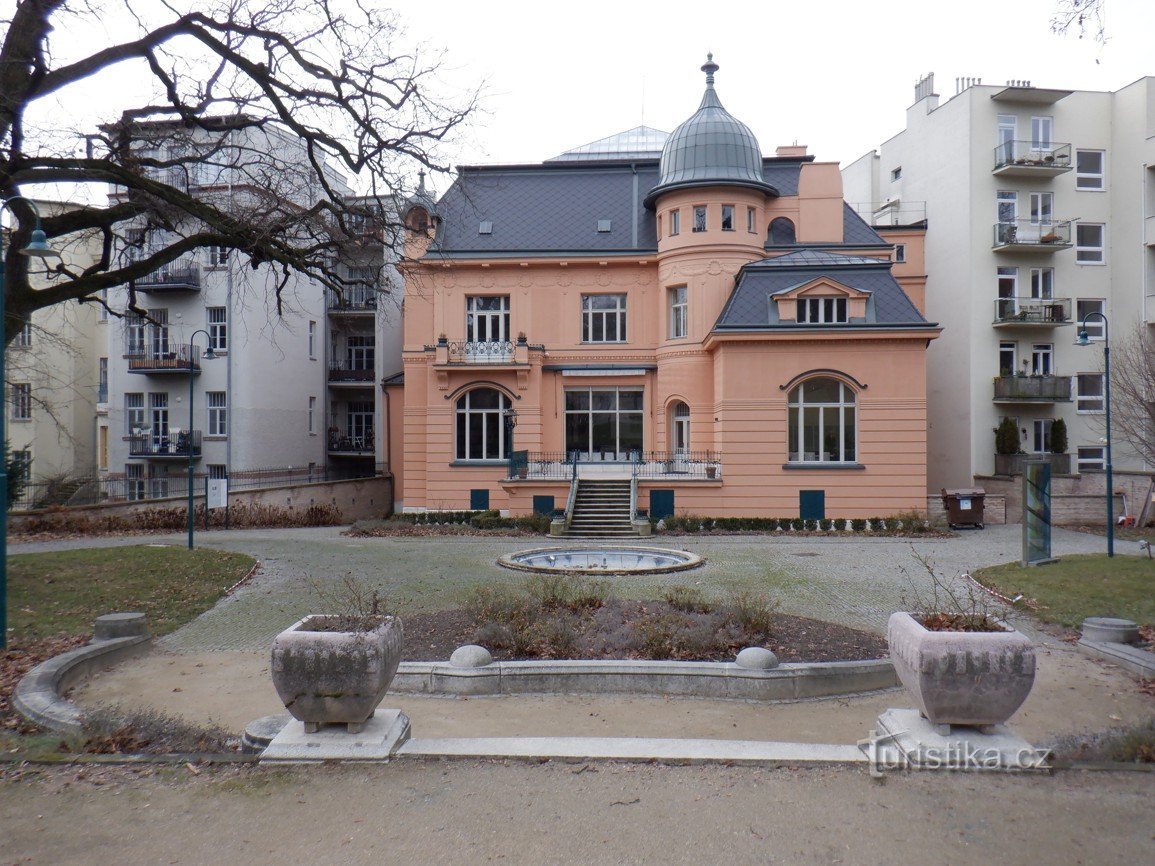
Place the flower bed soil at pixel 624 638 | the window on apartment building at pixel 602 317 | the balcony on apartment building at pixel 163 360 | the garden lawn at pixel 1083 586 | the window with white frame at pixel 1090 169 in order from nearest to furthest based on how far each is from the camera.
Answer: the flower bed soil at pixel 624 638, the garden lawn at pixel 1083 586, the window on apartment building at pixel 602 317, the window with white frame at pixel 1090 169, the balcony on apartment building at pixel 163 360

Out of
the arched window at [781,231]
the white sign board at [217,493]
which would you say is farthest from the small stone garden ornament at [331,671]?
the arched window at [781,231]

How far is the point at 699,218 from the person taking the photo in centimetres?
2728

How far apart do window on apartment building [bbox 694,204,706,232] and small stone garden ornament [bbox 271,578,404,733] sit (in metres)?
23.9

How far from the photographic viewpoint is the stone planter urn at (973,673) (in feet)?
17.4

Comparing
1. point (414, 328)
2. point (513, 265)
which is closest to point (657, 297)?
point (513, 265)

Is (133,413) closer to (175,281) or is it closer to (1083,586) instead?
(175,281)

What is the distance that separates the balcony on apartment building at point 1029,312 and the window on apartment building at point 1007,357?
0.94 metres

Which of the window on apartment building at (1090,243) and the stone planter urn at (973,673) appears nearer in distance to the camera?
the stone planter urn at (973,673)

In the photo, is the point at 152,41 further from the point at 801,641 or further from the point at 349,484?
the point at 349,484

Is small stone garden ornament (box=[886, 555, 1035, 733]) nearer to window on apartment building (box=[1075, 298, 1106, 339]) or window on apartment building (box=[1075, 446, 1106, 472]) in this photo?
window on apartment building (box=[1075, 446, 1106, 472])

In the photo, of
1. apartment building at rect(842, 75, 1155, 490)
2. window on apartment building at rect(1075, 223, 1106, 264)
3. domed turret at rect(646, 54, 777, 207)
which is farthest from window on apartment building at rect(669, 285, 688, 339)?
window on apartment building at rect(1075, 223, 1106, 264)

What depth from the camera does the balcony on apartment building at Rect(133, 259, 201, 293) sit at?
33500 mm

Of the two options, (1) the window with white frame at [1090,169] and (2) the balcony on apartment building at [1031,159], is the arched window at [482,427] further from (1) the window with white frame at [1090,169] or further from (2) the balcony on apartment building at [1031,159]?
(1) the window with white frame at [1090,169]


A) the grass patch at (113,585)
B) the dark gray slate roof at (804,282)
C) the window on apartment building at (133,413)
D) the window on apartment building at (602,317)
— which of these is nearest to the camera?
the grass patch at (113,585)
